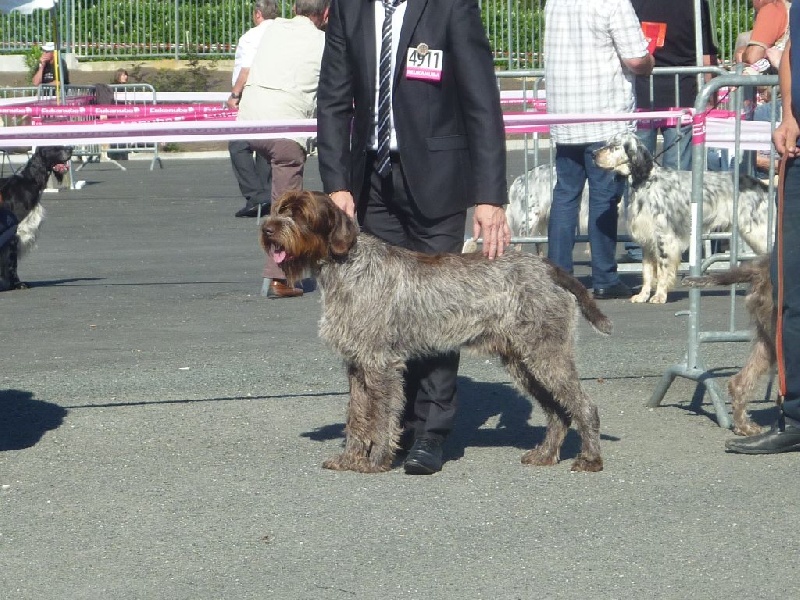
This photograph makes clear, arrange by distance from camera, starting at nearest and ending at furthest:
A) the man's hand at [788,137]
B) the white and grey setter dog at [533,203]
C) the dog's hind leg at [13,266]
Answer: the man's hand at [788,137] < the dog's hind leg at [13,266] < the white and grey setter dog at [533,203]

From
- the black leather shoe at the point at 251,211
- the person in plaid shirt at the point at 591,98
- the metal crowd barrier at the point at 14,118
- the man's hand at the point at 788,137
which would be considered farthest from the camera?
the metal crowd barrier at the point at 14,118

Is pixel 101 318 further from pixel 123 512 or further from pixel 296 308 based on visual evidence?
pixel 123 512

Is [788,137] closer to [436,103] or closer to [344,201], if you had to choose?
[436,103]

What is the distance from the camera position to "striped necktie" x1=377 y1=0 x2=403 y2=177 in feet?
18.5

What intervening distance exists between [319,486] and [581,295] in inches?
52.6

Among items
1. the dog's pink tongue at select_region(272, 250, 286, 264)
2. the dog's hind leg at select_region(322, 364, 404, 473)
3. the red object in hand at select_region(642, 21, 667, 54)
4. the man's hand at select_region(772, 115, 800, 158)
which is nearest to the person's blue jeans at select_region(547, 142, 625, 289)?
the red object in hand at select_region(642, 21, 667, 54)

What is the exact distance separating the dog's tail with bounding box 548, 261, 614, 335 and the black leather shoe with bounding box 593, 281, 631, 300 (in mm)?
4470

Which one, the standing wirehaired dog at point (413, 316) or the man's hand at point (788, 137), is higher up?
the man's hand at point (788, 137)

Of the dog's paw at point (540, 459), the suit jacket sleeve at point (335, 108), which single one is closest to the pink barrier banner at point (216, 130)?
the suit jacket sleeve at point (335, 108)

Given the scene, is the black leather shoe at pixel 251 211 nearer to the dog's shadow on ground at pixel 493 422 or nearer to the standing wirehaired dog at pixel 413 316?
the dog's shadow on ground at pixel 493 422

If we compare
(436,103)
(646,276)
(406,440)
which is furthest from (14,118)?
(436,103)

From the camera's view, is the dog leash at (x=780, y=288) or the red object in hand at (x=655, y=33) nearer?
the dog leash at (x=780, y=288)

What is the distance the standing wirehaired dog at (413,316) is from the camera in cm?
555

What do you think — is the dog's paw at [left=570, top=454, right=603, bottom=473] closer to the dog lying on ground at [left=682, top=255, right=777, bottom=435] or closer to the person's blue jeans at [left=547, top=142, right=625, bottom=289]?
the dog lying on ground at [left=682, top=255, right=777, bottom=435]
